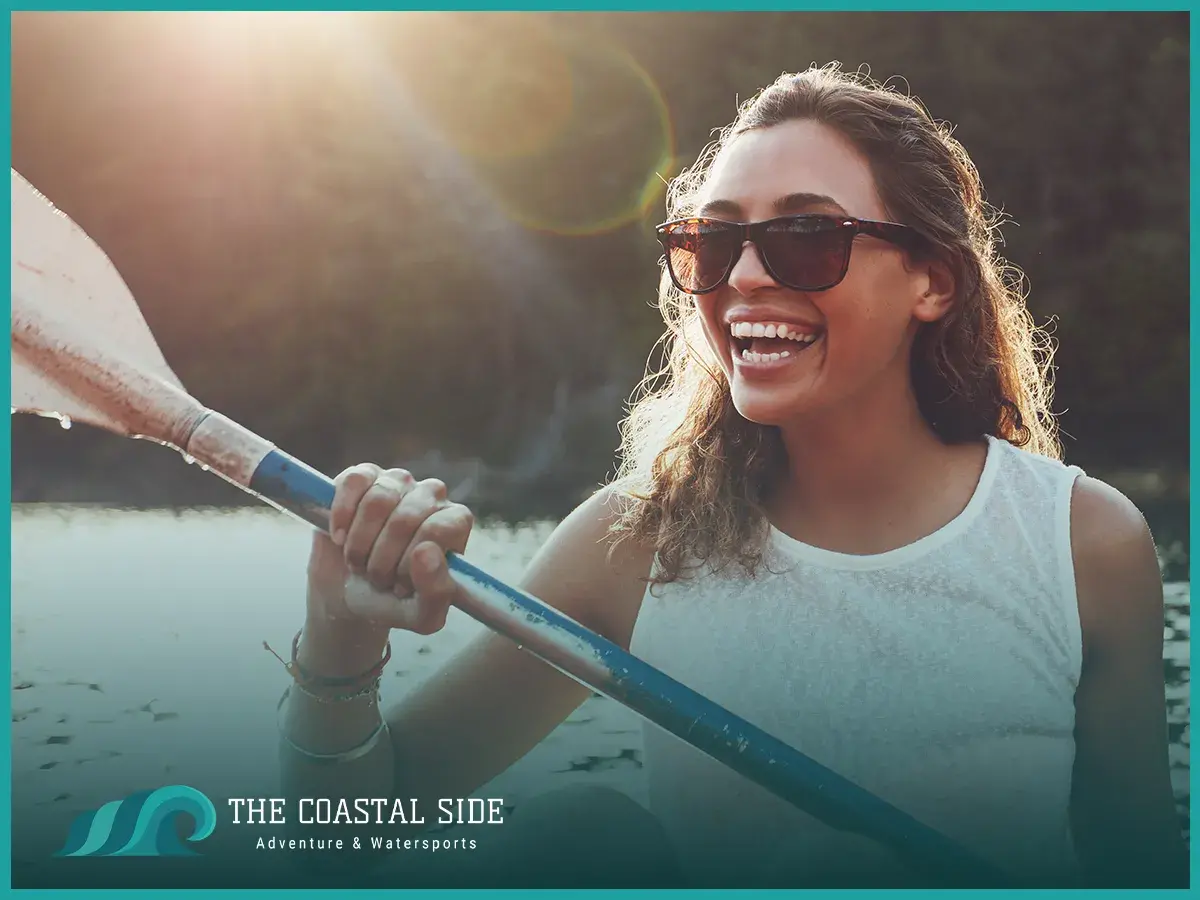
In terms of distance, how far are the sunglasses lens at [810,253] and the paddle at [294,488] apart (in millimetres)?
539

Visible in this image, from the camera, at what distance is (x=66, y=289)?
1.68 metres

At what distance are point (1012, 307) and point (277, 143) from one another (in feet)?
23.1

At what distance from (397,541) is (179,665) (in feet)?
12.2

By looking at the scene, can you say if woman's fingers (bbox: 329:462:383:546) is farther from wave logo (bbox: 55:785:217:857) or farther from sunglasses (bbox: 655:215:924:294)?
wave logo (bbox: 55:785:217:857)

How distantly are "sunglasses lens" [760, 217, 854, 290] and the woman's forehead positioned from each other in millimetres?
30

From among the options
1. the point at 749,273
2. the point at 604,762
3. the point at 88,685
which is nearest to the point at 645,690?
the point at 749,273

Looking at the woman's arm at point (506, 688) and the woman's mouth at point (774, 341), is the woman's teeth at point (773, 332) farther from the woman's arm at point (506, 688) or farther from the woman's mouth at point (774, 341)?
the woman's arm at point (506, 688)

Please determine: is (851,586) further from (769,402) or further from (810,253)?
(810,253)

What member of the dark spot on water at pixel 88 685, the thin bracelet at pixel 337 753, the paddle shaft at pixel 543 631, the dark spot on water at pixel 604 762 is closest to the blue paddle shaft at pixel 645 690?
the paddle shaft at pixel 543 631

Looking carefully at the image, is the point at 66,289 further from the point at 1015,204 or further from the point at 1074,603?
the point at 1015,204

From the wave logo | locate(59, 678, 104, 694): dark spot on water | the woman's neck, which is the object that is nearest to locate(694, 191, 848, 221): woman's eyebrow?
the woman's neck

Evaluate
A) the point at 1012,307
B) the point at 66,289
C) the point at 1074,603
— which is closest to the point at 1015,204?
the point at 1012,307

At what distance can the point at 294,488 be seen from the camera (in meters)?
1.45

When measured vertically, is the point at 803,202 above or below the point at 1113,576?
above
